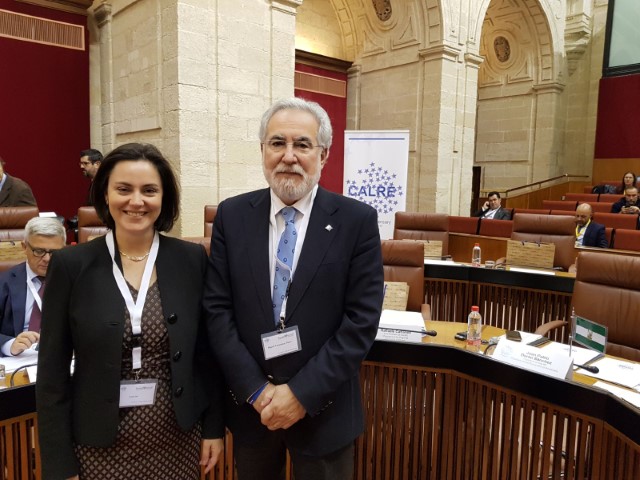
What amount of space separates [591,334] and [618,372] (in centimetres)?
17

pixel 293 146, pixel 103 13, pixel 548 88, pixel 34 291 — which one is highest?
pixel 548 88

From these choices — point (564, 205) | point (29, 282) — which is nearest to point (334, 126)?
point (564, 205)

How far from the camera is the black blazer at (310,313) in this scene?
4.04ft

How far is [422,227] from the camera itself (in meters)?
4.99

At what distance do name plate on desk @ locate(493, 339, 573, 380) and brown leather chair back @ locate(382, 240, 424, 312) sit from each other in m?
1.32

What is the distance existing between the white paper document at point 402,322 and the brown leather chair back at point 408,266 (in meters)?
0.83

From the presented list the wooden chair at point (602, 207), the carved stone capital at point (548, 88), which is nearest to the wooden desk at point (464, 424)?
the wooden chair at point (602, 207)

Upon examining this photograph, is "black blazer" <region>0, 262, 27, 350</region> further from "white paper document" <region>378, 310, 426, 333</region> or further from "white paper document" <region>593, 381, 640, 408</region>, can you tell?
"white paper document" <region>593, 381, 640, 408</region>

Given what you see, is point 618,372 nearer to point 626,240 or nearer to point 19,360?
point 19,360

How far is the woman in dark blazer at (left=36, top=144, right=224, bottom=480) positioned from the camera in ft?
3.69

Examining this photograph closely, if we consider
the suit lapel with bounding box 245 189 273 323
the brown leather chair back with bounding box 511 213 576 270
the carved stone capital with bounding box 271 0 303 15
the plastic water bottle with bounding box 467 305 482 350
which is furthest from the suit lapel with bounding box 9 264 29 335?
the carved stone capital with bounding box 271 0 303 15

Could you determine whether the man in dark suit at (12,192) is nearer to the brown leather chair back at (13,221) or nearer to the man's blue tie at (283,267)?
the brown leather chair back at (13,221)

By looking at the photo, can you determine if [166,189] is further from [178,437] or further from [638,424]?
[638,424]

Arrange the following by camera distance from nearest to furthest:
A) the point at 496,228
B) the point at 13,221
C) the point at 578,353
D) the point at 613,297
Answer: the point at 578,353 → the point at 613,297 → the point at 13,221 → the point at 496,228
